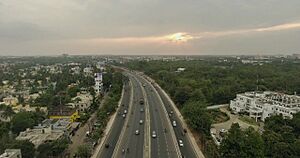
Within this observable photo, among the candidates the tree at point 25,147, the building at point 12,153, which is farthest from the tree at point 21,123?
the building at point 12,153

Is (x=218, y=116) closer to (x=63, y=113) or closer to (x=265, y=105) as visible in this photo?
(x=265, y=105)

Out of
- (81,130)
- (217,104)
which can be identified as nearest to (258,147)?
(81,130)

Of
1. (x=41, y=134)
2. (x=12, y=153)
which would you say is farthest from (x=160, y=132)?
(x=12, y=153)

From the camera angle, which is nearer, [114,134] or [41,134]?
[41,134]

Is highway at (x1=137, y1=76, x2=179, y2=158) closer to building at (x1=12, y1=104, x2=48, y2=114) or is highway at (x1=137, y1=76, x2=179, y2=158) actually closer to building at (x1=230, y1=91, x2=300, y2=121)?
building at (x1=230, y1=91, x2=300, y2=121)

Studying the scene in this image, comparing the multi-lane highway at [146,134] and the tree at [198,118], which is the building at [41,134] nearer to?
the multi-lane highway at [146,134]

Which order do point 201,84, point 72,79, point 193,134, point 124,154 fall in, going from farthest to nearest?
point 72,79 → point 201,84 → point 193,134 → point 124,154

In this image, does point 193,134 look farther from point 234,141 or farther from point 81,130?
point 81,130
